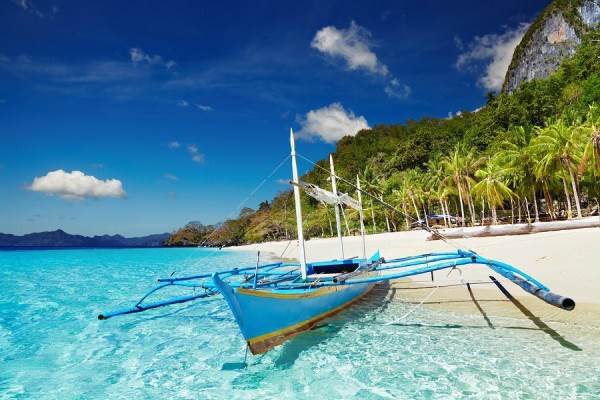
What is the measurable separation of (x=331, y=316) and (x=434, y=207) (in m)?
43.5

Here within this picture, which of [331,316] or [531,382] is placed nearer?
[531,382]

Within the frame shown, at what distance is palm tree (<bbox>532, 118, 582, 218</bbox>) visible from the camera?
80.9ft

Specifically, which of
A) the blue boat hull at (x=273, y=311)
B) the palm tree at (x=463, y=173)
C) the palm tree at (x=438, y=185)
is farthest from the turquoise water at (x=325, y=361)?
the palm tree at (x=438, y=185)

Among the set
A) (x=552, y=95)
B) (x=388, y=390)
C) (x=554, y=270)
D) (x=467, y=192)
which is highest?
(x=552, y=95)

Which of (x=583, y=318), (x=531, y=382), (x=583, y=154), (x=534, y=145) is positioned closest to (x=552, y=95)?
(x=534, y=145)

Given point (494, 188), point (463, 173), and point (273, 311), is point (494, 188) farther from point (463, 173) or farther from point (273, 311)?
point (273, 311)

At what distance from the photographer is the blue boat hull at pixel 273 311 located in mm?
6527

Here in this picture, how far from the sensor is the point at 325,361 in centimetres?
707

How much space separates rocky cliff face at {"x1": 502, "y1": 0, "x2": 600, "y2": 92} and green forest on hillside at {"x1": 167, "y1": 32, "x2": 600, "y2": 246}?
18646 mm

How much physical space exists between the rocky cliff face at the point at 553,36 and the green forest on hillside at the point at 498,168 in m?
18.6

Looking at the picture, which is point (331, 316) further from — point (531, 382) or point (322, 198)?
point (531, 382)

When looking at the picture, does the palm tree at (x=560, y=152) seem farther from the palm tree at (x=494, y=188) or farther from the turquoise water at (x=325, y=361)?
the turquoise water at (x=325, y=361)

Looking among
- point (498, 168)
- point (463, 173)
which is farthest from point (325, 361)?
point (463, 173)

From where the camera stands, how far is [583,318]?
27.2 feet
